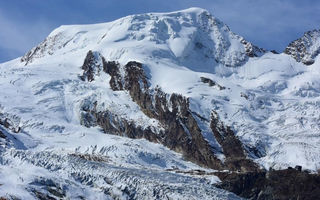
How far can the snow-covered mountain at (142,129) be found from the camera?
126 meters

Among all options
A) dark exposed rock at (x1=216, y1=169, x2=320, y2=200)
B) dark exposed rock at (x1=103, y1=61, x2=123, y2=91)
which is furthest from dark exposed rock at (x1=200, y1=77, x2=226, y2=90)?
dark exposed rock at (x1=216, y1=169, x2=320, y2=200)

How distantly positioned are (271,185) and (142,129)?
38.0 m

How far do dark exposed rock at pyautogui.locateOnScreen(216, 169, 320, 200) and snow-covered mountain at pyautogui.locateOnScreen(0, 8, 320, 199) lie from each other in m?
3.67

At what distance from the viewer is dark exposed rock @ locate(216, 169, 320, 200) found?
13425 centimetres

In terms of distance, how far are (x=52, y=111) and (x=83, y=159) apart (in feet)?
135

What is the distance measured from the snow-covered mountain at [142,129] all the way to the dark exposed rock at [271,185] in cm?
367

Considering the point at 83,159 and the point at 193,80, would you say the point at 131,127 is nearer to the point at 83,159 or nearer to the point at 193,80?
the point at 193,80

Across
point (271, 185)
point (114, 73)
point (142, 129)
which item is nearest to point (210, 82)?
point (114, 73)

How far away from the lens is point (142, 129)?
544 feet

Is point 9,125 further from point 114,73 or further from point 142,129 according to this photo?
point 114,73

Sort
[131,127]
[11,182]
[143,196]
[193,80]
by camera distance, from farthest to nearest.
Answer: [193,80] < [131,127] < [143,196] < [11,182]

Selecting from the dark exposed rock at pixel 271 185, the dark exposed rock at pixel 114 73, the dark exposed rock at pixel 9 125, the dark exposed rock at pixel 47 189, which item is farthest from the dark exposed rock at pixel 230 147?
the dark exposed rock at pixel 47 189

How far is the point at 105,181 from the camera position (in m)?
126

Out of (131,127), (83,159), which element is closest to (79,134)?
(131,127)
